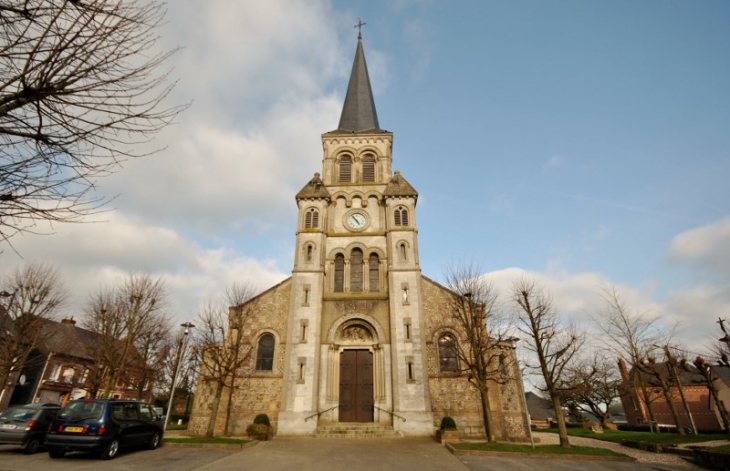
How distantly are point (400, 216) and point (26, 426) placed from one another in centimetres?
1981

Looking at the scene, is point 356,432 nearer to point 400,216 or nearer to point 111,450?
point 111,450

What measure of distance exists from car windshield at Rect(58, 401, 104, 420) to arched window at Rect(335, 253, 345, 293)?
13693mm

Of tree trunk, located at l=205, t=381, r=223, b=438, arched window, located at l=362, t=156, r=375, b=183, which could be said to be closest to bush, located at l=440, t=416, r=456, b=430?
tree trunk, located at l=205, t=381, r=223, b=438

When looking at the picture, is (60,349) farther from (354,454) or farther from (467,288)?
(467,288)

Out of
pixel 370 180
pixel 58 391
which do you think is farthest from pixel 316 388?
pixel 58 391

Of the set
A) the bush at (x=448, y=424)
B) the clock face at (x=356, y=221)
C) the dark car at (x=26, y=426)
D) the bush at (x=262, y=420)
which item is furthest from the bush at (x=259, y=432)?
the clock face at (x=356, y=221)

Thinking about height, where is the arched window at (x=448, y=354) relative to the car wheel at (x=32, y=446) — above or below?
above

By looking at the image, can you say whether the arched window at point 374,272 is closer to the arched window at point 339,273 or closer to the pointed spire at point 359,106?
the arched window at point 339,273

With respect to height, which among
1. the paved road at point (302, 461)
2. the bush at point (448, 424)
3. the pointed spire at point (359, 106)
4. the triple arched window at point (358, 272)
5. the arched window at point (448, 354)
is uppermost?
the pointed spire at point (359, 106)

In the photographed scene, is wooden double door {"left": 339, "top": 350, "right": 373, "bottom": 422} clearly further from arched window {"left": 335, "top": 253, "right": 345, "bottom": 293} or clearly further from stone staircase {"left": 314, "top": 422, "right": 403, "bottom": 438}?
arched window {"left": 335, "top": 253, "right": 345, "bottom": 293}

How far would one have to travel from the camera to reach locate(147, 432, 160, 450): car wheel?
13.3 metres

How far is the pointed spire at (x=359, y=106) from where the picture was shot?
30438 mm

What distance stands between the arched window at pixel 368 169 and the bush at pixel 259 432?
668 inches

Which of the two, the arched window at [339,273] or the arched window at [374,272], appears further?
the arched window at [339,273]
